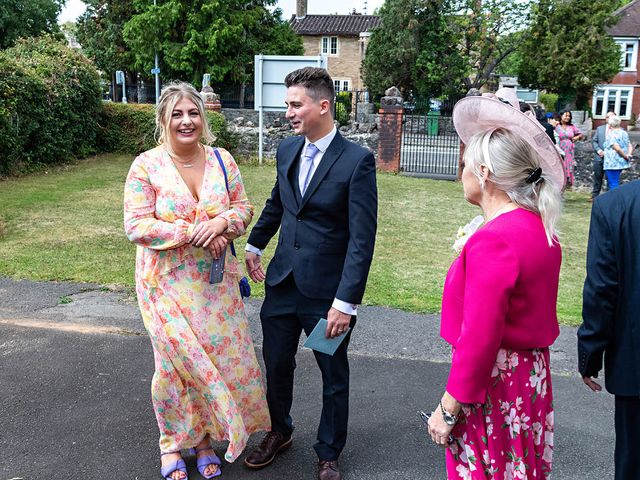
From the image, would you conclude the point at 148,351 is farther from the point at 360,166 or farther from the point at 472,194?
the point at 472,194

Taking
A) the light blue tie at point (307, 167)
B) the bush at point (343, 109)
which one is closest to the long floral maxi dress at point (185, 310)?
the light blue tie at point (307, 167)

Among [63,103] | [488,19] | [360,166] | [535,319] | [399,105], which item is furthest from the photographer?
[488,19]

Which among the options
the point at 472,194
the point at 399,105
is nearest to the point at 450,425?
the point at 472,194

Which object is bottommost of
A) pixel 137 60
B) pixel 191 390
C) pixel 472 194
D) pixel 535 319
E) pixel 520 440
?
pixel 191 390

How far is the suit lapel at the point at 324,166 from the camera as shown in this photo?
3371mm

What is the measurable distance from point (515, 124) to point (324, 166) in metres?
1.20

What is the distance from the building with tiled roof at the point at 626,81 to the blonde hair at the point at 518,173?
49739 mm

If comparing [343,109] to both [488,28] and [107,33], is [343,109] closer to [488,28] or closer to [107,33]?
[488,28]

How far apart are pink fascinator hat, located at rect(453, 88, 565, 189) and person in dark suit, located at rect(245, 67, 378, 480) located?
92 cm

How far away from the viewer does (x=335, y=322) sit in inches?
129

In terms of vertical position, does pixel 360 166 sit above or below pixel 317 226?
above

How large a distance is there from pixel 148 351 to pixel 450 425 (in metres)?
3.36

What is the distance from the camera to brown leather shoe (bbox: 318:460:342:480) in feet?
11.5

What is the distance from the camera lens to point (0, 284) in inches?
277
